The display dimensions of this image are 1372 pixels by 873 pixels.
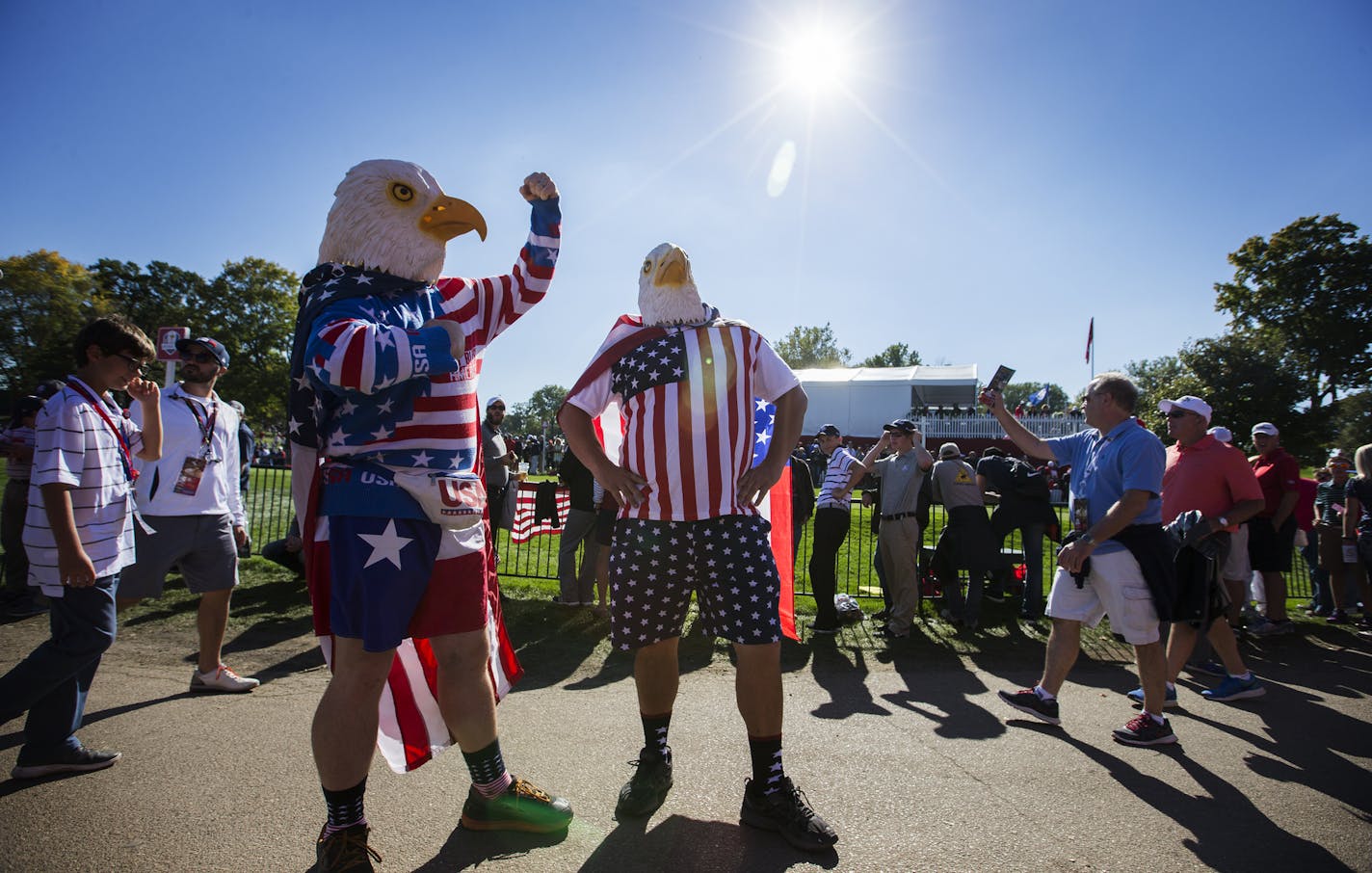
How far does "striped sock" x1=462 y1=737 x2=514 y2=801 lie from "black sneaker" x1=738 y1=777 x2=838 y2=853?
0.87 metres

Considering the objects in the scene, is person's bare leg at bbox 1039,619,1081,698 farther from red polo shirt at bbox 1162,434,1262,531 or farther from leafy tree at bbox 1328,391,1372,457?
leafy tree at bbox 1328,391,1372,457

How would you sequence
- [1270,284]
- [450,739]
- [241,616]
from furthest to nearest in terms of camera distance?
[1270,284]
[241,616]
[450,739]

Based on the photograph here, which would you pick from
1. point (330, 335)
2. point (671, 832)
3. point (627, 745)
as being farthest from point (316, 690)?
point (330, 335)

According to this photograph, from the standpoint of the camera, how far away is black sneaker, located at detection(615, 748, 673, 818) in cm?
253

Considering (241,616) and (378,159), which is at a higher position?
(378,159)

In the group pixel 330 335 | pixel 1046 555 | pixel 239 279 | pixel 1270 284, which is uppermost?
pixel 239 279

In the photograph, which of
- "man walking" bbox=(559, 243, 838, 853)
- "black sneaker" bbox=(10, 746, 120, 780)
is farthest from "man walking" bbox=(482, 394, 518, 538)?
"man walking" bbox=(559, 243, 838, 853)

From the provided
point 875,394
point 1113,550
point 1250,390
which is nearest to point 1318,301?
point 1250,390

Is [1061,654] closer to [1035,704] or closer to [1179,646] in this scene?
[1035,704]

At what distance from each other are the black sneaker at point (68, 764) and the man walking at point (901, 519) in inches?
205

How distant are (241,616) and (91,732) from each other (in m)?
2.56

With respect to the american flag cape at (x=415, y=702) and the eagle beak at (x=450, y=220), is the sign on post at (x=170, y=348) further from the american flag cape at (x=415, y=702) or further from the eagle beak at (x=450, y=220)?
the american flag cape at (x=415, y=702)

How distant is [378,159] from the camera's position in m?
2.20

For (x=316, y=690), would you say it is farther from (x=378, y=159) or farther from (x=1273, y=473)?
(x=1273, y=473)
